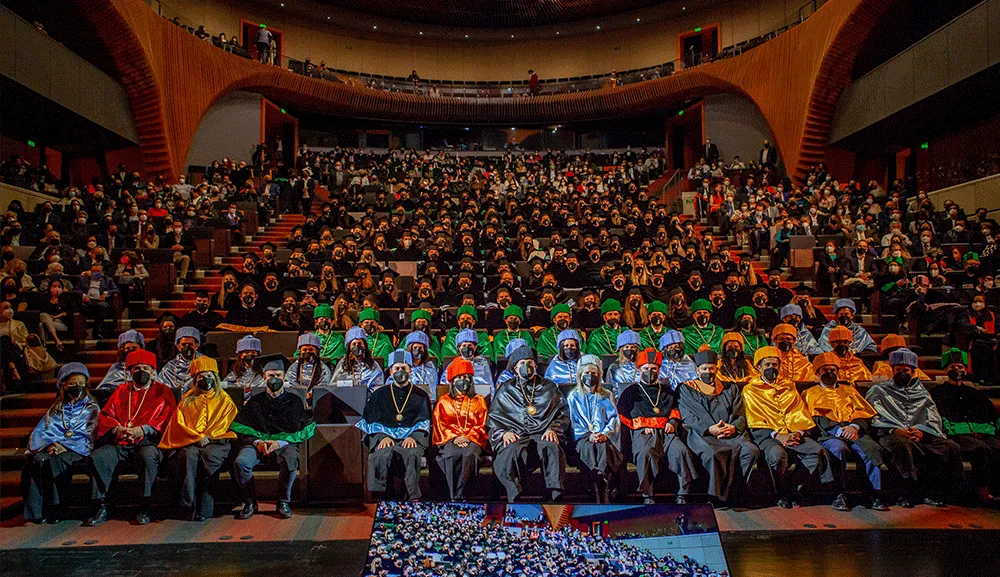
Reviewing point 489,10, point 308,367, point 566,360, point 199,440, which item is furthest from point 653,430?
point 489,10

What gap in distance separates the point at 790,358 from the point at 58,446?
19.3ft

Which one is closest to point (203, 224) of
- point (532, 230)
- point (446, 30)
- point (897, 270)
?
point (532, 230)

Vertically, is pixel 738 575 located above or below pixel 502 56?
below

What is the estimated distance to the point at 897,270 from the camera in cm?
920

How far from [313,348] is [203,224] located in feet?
22.1

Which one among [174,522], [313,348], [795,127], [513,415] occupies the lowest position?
[174,522]

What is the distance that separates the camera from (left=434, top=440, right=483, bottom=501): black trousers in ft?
16.7

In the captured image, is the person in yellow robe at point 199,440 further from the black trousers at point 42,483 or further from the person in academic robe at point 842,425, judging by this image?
the person in academic robe at point 842,425

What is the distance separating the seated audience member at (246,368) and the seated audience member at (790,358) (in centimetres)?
452

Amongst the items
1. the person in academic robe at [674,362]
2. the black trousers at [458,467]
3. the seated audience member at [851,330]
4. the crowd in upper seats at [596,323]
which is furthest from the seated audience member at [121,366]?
the seated audience member at [851,330]

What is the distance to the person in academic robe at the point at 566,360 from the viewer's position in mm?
5953

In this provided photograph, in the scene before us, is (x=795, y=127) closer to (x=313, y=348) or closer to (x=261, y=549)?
(x=313, y=348)

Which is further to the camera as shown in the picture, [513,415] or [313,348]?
[313,348]

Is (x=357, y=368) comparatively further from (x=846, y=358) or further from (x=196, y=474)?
(x=846, y=358)
